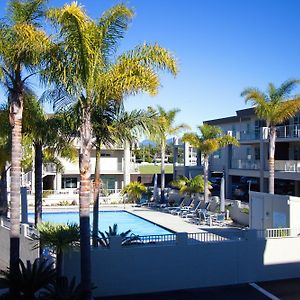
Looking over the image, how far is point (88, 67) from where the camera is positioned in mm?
11281

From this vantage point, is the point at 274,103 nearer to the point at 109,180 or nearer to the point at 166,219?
the point at 166,219

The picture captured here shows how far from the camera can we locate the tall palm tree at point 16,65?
12.2 meters

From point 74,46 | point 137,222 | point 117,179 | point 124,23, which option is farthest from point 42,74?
point 117,179

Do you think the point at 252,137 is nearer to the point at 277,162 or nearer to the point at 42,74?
the point at 277,162

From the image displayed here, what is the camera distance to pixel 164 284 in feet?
46.9

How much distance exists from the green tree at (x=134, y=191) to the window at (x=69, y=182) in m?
8.34

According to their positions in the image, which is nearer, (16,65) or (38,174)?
(16,65)

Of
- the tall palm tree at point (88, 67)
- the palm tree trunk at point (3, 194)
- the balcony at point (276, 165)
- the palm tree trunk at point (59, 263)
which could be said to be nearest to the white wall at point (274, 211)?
the tall palm tree at point (88, 67)

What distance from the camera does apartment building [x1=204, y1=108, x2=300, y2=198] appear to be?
33.2 metres

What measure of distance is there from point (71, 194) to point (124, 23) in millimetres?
28210

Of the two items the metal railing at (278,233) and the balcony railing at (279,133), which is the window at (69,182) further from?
the metal railing at (278,233)

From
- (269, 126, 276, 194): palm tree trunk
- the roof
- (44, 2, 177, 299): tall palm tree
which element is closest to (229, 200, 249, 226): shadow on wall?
(269, 126, 276, 194): palm tree trunk

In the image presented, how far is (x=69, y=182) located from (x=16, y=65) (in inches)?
1278

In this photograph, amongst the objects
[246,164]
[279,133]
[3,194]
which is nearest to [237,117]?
[246,164]
